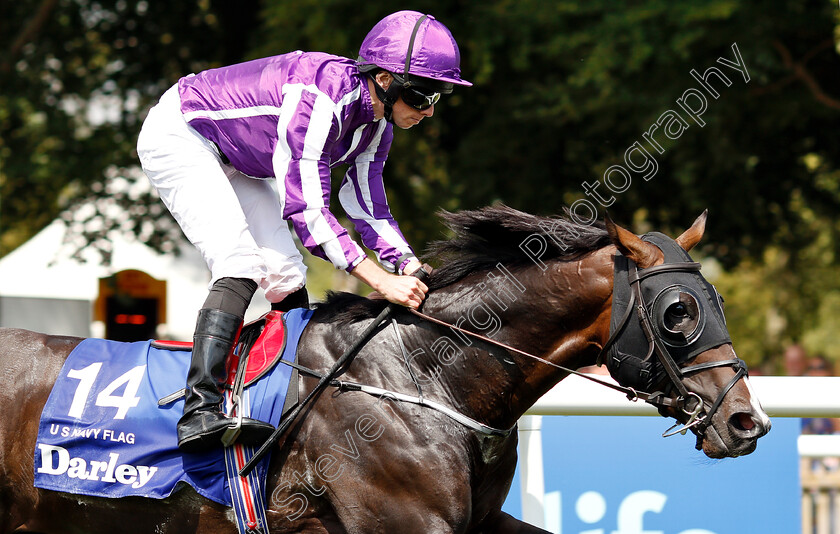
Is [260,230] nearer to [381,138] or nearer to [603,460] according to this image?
[381,138]

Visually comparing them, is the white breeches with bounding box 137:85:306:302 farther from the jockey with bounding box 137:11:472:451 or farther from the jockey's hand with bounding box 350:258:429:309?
the jockey's hand with bounding box 350:258:429:309

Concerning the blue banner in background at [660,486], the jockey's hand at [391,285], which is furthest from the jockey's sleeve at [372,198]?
the blue banner in background at [660,486]

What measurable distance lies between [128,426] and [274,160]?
1049mm

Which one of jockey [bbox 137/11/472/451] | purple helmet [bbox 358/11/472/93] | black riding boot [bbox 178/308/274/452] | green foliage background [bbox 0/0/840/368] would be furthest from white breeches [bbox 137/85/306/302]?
green foliage background [bbox 0/0/840/368]

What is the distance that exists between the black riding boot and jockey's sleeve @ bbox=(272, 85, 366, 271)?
1.35 feet

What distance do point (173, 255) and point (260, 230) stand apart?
7207mm

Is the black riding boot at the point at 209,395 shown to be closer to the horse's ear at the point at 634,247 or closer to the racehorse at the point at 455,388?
the racehorse at the point at 455,388

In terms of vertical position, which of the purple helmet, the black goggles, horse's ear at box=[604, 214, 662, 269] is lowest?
horse's ear at box=[604, 214, 662, 269]

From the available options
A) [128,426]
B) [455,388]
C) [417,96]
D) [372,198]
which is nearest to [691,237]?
[455,388]

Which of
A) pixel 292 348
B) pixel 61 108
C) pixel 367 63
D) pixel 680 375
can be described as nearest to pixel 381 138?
pixel 367 63

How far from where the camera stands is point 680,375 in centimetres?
286

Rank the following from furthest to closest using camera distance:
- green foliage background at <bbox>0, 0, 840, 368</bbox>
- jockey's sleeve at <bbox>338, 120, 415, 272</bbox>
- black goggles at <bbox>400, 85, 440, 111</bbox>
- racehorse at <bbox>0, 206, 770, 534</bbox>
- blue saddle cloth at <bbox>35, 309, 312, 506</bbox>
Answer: green foliage background at <bbox>0, 0, 840, 368</bbox>, jockey's sleeve at <bbox>338, 120, 415, 272</bbox>, black goggles at <bbox>400, 85, 440, 111</bbox>, blue saddle cloth at <bbox>35, 309, 312, 506</bbox>, racehorse at <bbox>0, 206, 770, 534</bbox>

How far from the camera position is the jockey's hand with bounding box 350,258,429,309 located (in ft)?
10.2

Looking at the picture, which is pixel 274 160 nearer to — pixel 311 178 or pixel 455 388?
pixel 311 178
